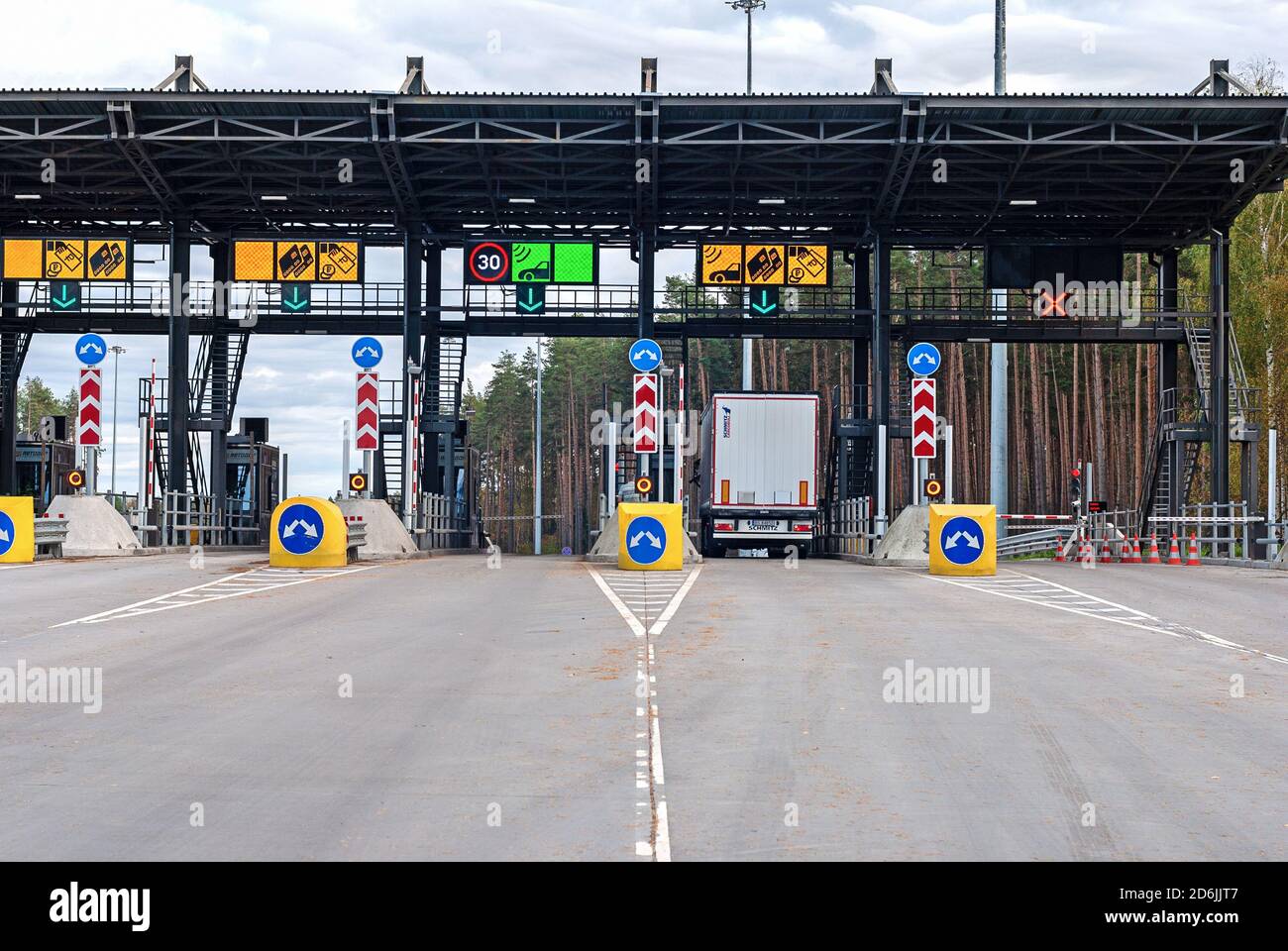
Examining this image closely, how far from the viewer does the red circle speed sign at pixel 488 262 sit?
131ft

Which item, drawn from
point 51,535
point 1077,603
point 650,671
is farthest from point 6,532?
point 1077,603

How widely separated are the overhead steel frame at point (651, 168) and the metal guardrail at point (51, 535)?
11.7 m

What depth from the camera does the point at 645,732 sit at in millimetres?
9539

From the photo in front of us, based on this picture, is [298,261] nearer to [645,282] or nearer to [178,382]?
[178,382]

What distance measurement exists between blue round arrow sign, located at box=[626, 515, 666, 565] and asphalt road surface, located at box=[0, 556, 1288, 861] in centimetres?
675

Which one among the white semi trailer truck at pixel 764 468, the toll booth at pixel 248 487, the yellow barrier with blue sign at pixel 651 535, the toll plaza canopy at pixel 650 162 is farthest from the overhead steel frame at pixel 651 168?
the yellow barrier with blue sign at pixel 651 535

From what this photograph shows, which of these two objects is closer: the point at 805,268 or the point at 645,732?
the point at 645,732

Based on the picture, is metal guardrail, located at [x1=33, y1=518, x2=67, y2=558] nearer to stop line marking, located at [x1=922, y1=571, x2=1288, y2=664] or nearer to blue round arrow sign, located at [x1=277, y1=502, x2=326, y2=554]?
blue round arrow sign, located at [x1=277, y1=502, x2=326, y2=554]

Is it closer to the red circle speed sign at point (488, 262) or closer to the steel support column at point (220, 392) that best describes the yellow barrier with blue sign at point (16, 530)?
the steel support column at point (220, 392)

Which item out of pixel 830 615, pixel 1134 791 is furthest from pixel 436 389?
pixel 1134 791

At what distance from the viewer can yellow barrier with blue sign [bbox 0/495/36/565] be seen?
1014 inches

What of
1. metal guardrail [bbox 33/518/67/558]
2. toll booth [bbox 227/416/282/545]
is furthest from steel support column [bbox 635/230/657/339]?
metal guardrail [bbox 33/518/67/558]

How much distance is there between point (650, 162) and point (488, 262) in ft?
18.5

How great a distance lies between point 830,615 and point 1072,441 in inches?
2567
